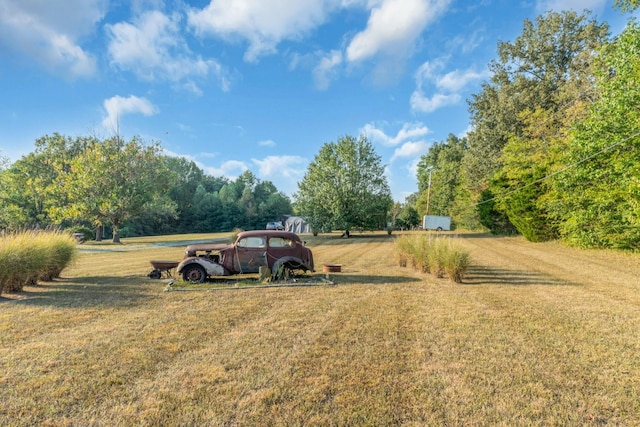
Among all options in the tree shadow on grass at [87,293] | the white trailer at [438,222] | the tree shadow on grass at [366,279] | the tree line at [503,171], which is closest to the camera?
the tree shadow on grass at [87,293]

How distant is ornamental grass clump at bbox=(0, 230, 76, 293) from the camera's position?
7.38 meters

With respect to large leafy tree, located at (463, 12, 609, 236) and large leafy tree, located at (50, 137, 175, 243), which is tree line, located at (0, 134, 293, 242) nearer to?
large leafy tree, located at (50, 137, 175, 243)

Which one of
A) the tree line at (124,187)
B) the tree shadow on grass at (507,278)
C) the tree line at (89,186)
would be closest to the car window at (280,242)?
the tree shadow on grass at (507,278)

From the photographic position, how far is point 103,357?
4.13 meters

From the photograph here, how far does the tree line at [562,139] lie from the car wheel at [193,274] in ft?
47.8

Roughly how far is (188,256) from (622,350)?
9.94 metres

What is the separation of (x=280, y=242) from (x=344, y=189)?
22200mm

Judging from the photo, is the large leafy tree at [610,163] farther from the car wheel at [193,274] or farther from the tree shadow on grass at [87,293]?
the tree shadow on grass at [87,293]

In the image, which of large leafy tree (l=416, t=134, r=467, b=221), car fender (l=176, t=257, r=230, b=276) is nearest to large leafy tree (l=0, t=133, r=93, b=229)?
car fender (l=176, t=257, r=230, b=276)

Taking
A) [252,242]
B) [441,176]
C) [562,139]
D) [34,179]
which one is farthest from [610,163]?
[34,179]

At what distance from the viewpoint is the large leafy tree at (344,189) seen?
103 feet

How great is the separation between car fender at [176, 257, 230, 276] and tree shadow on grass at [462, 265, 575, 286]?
726cm

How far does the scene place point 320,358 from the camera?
13.6ft

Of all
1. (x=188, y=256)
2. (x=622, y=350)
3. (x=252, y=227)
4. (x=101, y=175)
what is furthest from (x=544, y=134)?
(x=252, y=227)
